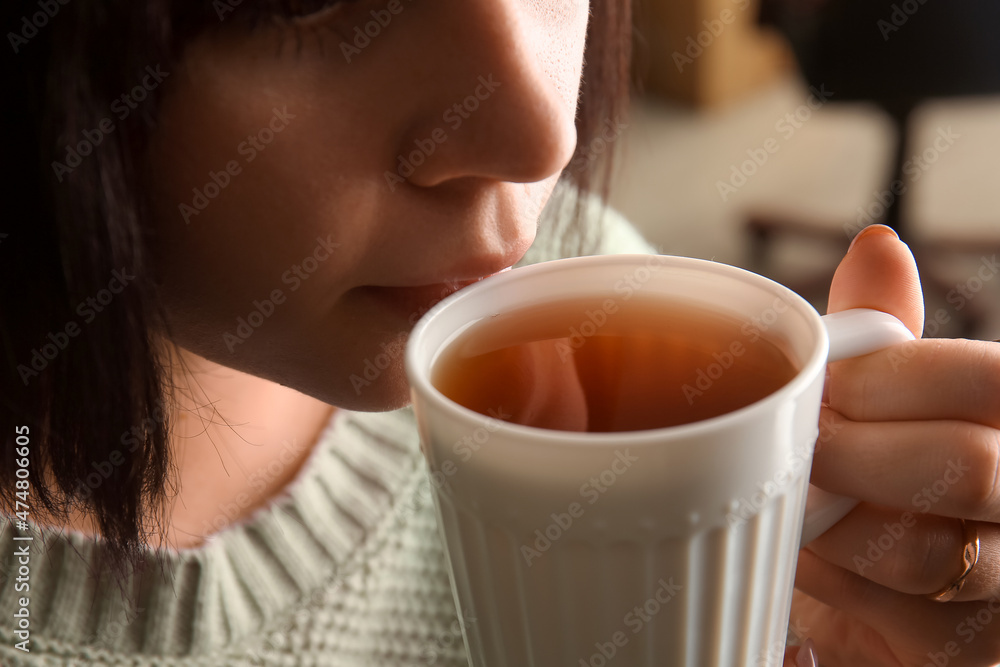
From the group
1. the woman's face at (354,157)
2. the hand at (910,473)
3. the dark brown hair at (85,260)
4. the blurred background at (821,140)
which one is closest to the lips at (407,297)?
the woman's face at (354,157)

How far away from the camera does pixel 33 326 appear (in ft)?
1.87

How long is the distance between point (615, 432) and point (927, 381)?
0.67ft

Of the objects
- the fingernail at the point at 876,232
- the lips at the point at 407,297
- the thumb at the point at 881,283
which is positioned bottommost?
the lips at the point at 407,297

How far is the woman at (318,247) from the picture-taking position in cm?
47

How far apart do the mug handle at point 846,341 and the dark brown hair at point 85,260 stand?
1.17 ft

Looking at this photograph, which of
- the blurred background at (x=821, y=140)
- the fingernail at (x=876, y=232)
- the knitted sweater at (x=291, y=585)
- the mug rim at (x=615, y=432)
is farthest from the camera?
the blurred background at (x=821, y=140)

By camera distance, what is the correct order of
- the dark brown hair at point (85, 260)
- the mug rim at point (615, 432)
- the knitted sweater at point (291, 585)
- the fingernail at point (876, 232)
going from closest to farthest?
the mug rim at point (615, 432) → the dark brown hair at point (85, 260) → the fingernail at point (876, 232) → the knitted sweater at point (291, 585)

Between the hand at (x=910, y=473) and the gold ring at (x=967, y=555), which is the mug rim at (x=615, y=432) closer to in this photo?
the hand at (x=910, y=473)

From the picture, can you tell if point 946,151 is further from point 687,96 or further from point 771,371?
point 771,371

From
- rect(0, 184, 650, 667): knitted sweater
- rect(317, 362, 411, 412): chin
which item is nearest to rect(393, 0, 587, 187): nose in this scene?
rect(317, 362, 411, 412): chin

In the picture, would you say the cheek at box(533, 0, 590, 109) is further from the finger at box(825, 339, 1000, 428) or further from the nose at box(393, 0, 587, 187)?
the finger at box(825, 339, 1000, 428)

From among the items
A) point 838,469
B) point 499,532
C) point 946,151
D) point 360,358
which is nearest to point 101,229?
point 360,358

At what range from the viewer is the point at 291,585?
3.04 ft

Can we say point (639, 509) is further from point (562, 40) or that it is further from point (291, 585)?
point (291, 585)
